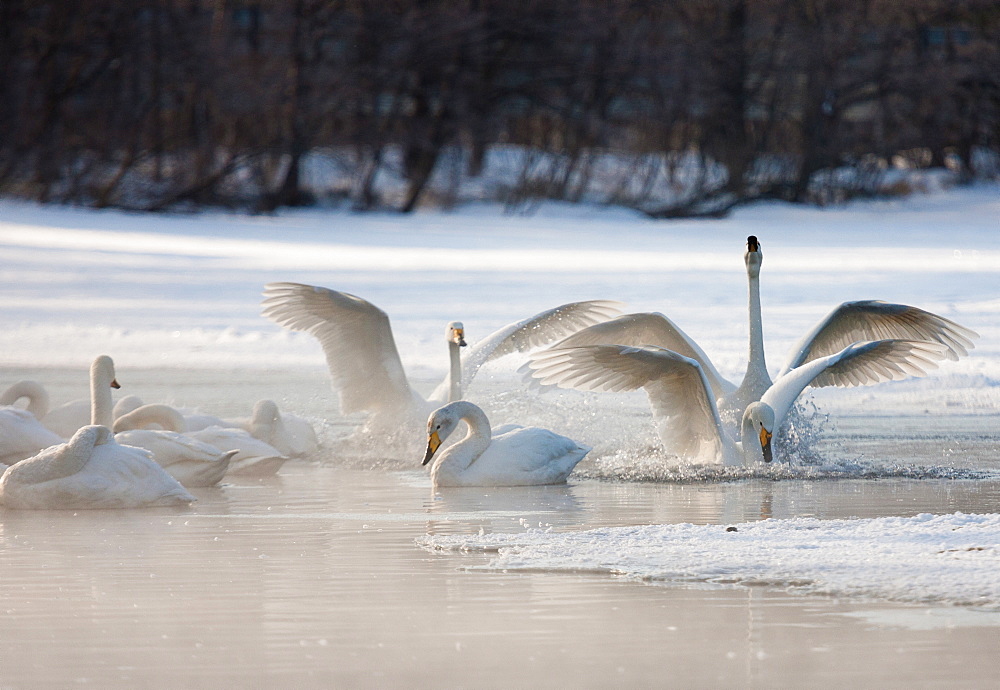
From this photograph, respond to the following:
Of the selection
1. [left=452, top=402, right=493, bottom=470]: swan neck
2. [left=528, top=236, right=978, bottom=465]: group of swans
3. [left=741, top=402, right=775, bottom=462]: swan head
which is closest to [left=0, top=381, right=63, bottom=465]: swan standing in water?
[left=452, top=402, right=493, bottom=470]: swan neck

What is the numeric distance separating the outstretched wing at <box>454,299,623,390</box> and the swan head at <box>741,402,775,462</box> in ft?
6.36

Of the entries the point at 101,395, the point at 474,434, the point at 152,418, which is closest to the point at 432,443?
the point at 474,434

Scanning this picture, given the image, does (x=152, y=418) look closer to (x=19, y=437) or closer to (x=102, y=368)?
(x=102, y=368)

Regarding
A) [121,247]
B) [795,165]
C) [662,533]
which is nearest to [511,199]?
[795,165]

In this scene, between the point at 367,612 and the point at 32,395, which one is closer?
the point at 367,612

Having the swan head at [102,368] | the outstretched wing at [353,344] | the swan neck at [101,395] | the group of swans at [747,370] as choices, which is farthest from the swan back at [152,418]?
the group of swans at [747,370]

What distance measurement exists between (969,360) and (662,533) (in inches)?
235

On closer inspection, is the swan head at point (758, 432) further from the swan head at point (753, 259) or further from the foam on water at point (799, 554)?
the foam on water at point (799, 554)

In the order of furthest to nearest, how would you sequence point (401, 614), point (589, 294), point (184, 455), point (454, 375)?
point (589, 294), point (454, 375), point (184, 455), point (401, 614)

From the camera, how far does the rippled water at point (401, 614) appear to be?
11.6 feet

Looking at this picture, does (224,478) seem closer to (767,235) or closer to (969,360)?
(969,360)

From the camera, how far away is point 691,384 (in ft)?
23.4

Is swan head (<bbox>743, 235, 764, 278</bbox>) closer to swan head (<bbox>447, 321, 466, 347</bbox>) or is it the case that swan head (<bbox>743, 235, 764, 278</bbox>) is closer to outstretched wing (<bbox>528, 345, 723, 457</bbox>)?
outstretched wing (<bbox>528, 345, 723, 457</bbox>)

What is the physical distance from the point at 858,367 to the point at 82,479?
371cm
